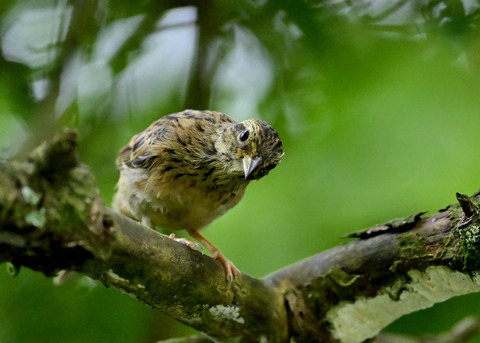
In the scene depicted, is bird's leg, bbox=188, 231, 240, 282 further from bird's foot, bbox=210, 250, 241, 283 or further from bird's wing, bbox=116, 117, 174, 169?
bird's wing, bbox=116, 117, 174, 169

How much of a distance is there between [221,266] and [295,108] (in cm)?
171

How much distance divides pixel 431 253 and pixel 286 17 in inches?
78.4

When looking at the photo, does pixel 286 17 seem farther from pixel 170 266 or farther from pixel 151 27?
pixel 170 266

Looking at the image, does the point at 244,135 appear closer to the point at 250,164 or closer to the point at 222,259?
the point at 250,164

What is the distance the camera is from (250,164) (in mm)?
3645

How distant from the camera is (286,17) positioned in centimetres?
423

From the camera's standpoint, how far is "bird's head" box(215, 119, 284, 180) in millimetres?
3648

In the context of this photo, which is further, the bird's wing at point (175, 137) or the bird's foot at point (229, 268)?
the bird's wing at point (175, 137)

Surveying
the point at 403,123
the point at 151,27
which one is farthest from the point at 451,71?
the point at 151,27

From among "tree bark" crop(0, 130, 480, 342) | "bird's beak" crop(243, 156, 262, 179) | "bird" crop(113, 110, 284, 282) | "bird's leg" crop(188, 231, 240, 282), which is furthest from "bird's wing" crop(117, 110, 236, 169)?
"tree bark" crop(0, 130, 480, 342)

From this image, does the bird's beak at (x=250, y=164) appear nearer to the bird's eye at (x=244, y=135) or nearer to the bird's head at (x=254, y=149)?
the bird's head at (x=254, y=149)

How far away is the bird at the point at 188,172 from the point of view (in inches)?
155

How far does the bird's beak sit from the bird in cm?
6

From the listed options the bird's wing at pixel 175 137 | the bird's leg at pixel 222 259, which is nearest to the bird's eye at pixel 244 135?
the bird's wing at pixel 175 137
